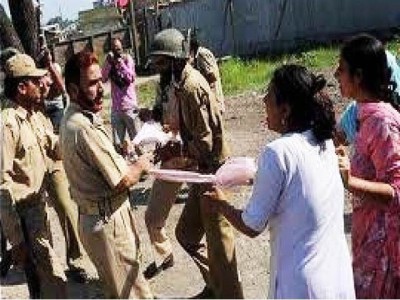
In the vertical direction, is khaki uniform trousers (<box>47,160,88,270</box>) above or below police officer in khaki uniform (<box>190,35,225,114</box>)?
below

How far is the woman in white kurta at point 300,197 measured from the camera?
118 inches

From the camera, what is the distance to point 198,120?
17.2 ft

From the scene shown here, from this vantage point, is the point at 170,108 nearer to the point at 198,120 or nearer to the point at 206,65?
the point at 198,120

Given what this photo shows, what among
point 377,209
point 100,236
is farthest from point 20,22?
point 377,209

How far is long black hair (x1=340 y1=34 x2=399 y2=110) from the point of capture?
3416mm

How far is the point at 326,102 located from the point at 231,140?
29.4 ft

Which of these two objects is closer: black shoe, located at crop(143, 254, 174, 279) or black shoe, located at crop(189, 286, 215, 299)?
black shoe, located at crop(189, 286, 215, 299)

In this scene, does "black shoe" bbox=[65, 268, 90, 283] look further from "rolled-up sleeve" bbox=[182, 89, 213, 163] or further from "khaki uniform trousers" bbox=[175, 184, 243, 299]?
"rolled-up sleeve" bbox=[182, 89, 213, 163]

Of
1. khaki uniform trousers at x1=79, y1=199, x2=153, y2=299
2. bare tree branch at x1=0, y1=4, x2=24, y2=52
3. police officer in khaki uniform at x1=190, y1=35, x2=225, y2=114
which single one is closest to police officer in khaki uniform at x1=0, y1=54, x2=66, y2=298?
khaki uniform trousers at x1=79, y1=199, x2=153, y2=299

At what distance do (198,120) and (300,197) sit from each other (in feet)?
7.49

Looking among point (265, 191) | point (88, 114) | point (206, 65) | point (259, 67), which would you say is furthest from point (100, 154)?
point (259, 67)

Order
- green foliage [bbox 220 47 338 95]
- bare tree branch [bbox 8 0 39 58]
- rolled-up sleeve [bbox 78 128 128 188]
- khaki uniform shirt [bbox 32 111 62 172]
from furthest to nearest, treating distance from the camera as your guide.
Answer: green foliage [bbox 220 47 338 95], bare tree branch [bbox 8 0 39 58], khaki uniform shirt [bbox 32 111 62 172], rolled-up sleeve [bbox 78 128 128 188]

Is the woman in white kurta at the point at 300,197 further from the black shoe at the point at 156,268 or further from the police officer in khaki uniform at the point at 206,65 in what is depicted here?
the police officer in khaki uniform at the point at 206,65

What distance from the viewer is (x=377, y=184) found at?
3.38 metres
